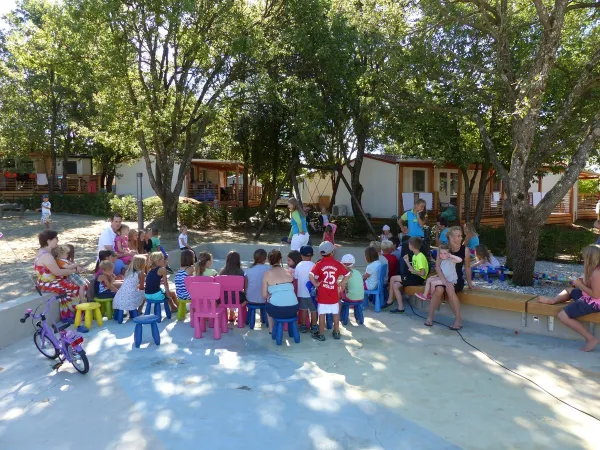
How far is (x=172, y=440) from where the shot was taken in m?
3.48

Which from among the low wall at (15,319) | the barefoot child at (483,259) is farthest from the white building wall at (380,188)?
the low wall at (15,319)

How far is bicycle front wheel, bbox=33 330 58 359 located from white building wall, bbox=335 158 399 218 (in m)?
18.5

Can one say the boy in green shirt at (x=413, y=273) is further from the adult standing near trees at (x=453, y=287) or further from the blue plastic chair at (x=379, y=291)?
the adult standing near trees at (x=453, y=287)

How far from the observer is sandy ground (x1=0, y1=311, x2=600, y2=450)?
3.55 metres

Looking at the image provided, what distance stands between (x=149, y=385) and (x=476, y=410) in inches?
118

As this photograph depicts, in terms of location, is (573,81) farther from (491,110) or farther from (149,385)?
(149,385)

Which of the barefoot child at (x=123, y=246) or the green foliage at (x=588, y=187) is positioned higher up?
the green foliage at (x=588, y=187)

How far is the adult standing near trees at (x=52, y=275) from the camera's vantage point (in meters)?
6.27

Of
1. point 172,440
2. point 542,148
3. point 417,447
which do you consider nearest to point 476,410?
point 417,447

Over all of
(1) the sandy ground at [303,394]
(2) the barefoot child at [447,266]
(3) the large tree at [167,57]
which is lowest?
(1) the sandy ground at [303,394]

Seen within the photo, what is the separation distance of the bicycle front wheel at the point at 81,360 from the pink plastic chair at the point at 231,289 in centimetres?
185

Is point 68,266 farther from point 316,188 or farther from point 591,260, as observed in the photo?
point 316,188

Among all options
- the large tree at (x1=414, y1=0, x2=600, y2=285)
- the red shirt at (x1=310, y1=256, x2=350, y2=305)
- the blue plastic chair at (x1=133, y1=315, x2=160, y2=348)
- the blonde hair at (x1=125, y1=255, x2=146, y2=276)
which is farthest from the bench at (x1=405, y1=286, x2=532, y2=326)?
the blonde hair at (x1=125, y1=255, x2=146, y2=276)

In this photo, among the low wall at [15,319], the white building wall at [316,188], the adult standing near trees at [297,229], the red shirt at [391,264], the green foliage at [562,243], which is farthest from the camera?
the white building wall at [316,188]
